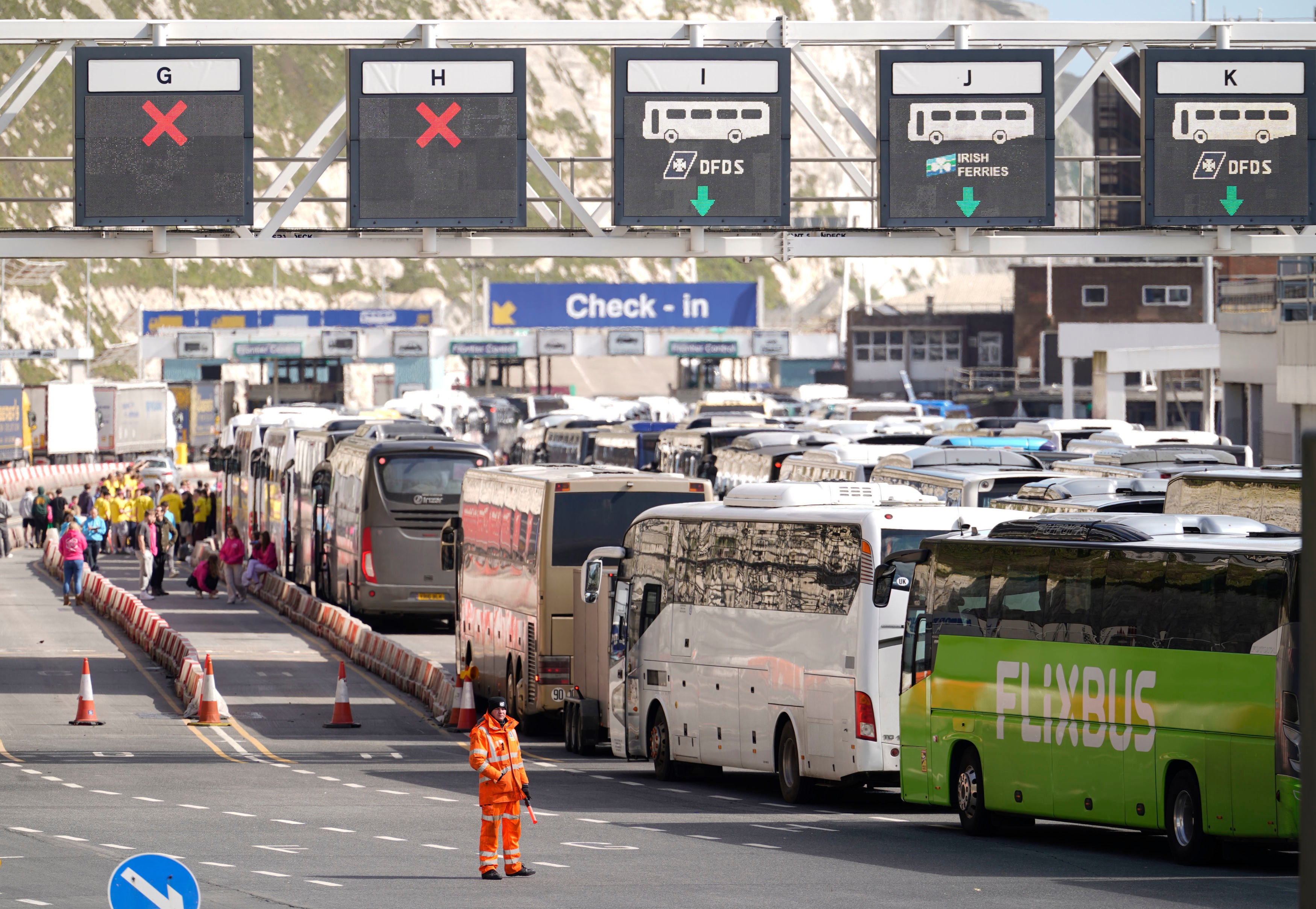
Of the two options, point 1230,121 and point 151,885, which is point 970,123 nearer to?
point 1230,121

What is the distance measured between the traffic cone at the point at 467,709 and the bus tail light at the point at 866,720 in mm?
7945

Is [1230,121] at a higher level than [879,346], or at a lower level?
lower

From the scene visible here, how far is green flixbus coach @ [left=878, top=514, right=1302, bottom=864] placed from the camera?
42.1ft

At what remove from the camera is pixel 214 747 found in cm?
2175

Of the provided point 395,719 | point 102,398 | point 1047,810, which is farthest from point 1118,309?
point 1047,810

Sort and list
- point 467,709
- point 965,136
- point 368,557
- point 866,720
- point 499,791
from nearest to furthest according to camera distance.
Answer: point 499,791
point 866,720
point 965,136
point 467,709
point 368,557

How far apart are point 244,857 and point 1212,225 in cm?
1203

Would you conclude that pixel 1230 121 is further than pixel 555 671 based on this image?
No

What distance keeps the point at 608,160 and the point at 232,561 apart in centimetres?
1972

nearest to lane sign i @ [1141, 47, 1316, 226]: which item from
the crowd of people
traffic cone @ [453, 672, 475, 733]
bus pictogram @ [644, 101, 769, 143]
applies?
bus pictogram @ [644, 101, 769, 143]

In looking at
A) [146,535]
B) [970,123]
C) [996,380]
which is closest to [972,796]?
[970,123]

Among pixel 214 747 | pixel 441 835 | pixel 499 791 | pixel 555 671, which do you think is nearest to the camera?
pixel 499 791

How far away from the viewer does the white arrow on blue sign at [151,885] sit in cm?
740

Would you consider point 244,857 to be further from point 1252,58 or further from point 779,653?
point 1252,58
